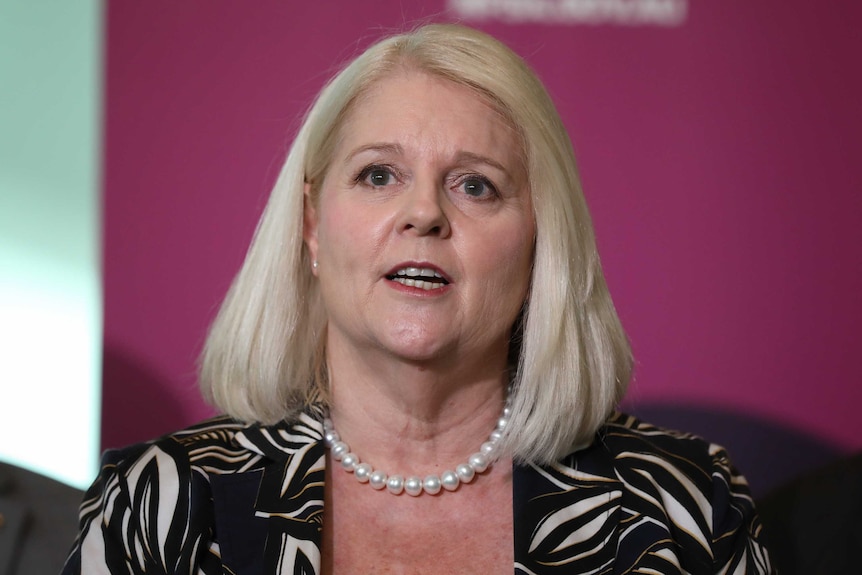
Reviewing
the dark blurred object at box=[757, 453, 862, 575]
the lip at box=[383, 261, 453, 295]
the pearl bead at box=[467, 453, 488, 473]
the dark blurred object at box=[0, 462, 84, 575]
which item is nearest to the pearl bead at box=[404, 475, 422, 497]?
the pearl bead at box=[467, 453, 488, 473]

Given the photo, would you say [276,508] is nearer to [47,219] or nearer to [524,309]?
[524,309]

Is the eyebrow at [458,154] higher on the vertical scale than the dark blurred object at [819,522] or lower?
higher

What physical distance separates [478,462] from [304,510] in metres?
0.32

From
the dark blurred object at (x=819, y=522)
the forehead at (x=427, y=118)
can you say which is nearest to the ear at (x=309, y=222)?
the forehead at (x=427, y=118)

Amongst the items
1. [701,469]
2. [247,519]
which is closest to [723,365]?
[701,469]

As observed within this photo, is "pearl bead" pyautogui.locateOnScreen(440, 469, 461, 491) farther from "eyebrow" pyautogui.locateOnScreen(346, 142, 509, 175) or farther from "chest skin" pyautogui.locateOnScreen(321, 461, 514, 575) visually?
"eyebrow" pyautogui.locateOnScreen(346, 142, 509, 175)

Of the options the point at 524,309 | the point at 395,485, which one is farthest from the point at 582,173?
the point at 395,485

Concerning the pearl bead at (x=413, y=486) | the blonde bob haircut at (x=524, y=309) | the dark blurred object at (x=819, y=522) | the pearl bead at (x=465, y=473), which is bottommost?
the dark blurred object at (x=819, y=522)

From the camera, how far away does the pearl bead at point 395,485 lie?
172 centimetres

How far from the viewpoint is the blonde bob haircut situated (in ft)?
5.70

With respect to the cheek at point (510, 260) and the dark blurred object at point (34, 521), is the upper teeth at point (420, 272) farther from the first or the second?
the dark blurred object at point (34, 521)

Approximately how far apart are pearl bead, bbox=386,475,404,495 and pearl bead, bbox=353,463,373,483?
4 cm

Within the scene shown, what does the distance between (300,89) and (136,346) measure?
2.44 feet

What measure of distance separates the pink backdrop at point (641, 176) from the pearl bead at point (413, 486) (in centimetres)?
92
